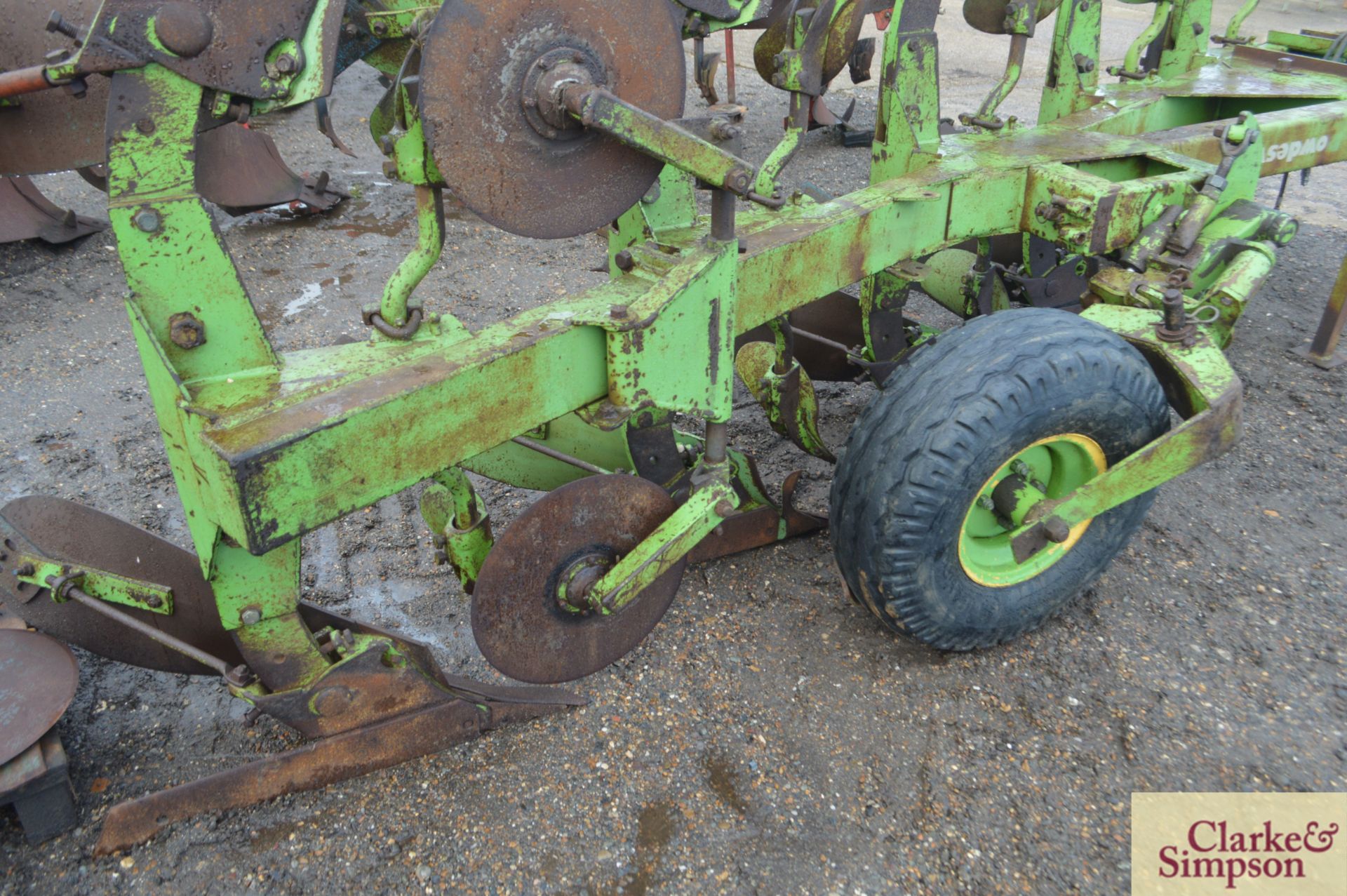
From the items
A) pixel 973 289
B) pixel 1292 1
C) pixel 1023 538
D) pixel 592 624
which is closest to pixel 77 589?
pixel 592 624

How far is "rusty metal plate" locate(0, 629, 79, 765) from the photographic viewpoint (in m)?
2.18

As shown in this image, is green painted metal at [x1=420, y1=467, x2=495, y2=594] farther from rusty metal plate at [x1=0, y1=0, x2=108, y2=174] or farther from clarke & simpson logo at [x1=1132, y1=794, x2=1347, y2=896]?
rusty metal plate at [x1=0, y1=0, x2=108, y2=174]

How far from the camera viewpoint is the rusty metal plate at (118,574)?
2395 millimetres

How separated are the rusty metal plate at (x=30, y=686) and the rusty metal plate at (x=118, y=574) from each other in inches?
2.2

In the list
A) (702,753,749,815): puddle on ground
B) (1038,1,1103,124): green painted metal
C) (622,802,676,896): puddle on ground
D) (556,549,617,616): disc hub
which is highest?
(1038,1,1103,124): green painted metal

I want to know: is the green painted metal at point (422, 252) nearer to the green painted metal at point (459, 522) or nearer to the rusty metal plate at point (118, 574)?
the green painted metal at point (459, 522)

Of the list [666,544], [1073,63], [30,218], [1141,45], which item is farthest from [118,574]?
[1141,45]

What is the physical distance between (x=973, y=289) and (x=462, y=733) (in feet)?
8.52

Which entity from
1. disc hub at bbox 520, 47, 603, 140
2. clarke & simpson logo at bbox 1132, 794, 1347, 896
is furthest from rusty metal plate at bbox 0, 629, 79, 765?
clarke & simpson logo at bbox 1132, 794, 1347, 896

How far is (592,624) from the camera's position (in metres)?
2.44

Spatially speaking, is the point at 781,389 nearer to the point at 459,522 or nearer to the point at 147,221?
the point at 459,522

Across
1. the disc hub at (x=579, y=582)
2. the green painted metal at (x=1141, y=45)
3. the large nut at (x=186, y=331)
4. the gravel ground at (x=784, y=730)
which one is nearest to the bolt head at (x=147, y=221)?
the large nut at (x=186, y=331)

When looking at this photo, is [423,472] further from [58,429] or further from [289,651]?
[58,429]

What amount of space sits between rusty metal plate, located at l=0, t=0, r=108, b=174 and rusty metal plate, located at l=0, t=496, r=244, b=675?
2647 millimetres
